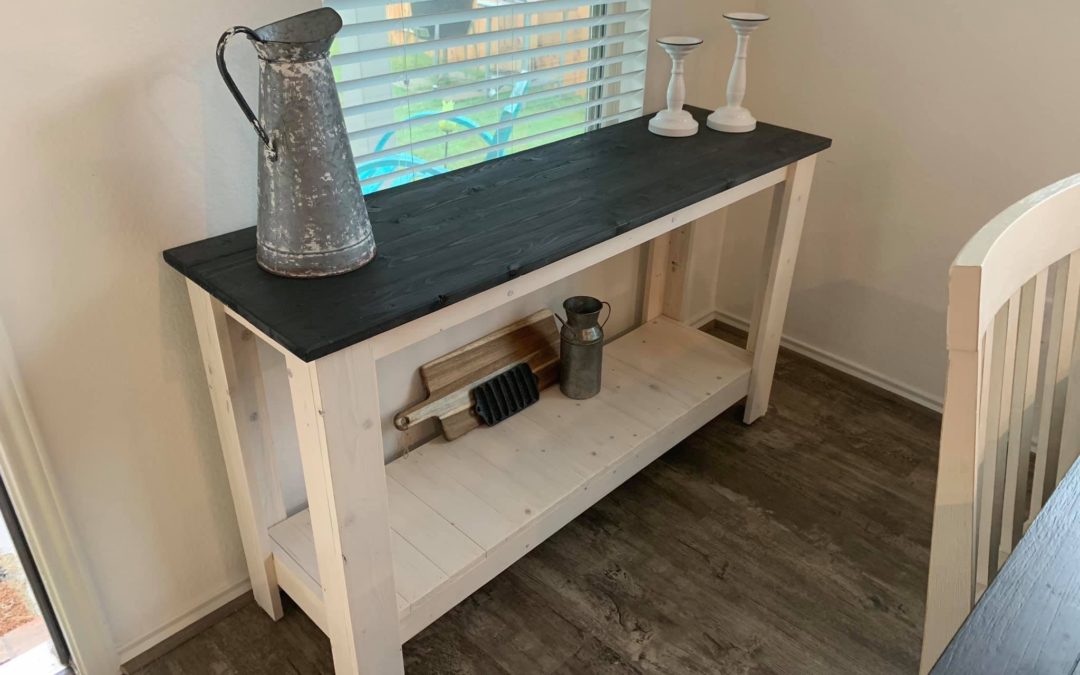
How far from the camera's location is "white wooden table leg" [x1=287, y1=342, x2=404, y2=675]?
1.07 meters

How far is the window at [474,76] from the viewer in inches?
56.2

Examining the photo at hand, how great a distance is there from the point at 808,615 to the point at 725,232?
1278mm

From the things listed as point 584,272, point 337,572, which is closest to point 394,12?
point 584,272

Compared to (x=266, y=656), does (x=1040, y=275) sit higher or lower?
higher

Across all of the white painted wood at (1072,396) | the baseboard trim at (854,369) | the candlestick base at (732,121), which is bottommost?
the baseboard trim at (854,369)

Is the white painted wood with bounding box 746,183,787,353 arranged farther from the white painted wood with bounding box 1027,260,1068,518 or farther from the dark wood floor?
the white painted wood with bounding box 1027,260,1068,518

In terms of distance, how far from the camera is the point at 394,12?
4.71 feet

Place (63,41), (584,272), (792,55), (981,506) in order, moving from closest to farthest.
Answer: (981,506) → (63,41) → (584,272) → (792,55)

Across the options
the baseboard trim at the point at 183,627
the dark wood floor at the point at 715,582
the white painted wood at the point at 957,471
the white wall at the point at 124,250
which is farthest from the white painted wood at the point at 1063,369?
the baseboard trim at the point at 183,627

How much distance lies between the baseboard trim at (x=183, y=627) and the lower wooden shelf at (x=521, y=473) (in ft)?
0.46

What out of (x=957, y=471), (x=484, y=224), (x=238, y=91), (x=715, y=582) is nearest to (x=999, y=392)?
(x=957, y=471)

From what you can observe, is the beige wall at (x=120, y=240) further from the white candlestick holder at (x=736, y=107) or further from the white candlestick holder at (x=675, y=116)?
the white candlestick holder at (x=736, y=107)

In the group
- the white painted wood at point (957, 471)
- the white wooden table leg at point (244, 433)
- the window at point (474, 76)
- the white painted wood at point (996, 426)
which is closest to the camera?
the white painted wood at point (957, 471)

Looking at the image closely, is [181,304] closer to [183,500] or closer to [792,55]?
[183,500]
